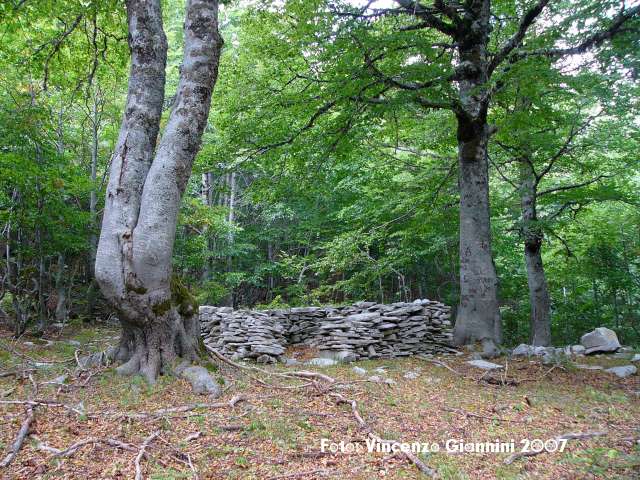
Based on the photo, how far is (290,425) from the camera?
3.14 m

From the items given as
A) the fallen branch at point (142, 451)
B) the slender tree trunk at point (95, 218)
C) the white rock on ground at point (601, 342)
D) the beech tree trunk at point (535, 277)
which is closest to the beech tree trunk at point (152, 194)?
the fallen branch at point (142, 451)

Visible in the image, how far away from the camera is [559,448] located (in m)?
2.99

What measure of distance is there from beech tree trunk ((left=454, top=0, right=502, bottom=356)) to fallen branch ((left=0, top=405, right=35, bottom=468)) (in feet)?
20.3

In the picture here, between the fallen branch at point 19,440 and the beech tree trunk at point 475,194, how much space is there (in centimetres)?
619

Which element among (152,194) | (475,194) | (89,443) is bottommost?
(89,443)

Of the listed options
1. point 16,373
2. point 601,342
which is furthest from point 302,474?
point 601,342

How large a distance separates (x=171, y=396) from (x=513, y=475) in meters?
2.70

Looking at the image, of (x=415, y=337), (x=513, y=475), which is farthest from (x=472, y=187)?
(x=513, y=475)

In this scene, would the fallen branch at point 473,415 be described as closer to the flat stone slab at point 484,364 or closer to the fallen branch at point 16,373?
the flat stone slab at point 484,364

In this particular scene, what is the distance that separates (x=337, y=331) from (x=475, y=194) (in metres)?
Result: 3.44

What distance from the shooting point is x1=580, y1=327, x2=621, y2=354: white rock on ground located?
7108 millimetres

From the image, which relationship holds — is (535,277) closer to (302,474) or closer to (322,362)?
(322,362)

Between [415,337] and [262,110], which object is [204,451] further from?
[262,110]

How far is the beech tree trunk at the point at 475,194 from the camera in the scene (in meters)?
7.08
